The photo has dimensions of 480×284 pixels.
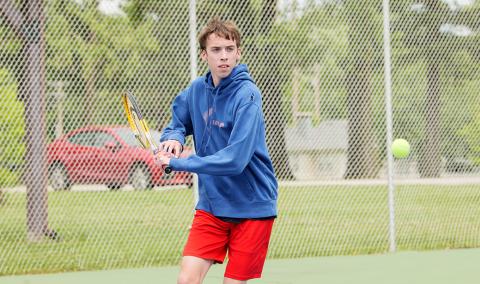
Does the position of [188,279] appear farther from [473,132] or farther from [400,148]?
[473,132]

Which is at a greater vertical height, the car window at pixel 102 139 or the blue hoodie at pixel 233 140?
the blue hoodie at pixel 233 140

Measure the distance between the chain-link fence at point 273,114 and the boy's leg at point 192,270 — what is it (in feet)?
11.8

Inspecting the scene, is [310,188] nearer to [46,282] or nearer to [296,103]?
[296,103]

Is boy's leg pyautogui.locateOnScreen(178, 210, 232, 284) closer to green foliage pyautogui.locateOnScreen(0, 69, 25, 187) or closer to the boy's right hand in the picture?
the boy's right hand

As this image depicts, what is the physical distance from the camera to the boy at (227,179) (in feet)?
13.7

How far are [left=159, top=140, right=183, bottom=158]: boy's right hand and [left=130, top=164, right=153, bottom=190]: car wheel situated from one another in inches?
199

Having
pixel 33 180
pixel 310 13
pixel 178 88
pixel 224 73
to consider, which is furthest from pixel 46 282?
pixel 310 13

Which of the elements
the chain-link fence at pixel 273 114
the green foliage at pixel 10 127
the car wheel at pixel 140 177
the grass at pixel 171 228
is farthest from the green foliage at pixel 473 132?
the green foliage at pixel 10 127

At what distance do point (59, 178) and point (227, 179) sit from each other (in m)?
4.84

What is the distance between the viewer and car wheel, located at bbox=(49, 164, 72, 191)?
871 centimetres

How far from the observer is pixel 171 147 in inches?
162

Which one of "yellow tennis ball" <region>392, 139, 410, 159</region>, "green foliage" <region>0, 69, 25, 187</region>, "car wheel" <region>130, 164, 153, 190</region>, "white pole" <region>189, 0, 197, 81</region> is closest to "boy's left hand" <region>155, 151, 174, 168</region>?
"white pole" <region>189, 0, 197, 81</region>

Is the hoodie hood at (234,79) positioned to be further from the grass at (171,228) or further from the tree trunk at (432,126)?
the tree trunk at (432,126)

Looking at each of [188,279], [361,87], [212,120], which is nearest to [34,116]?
[361,87]
